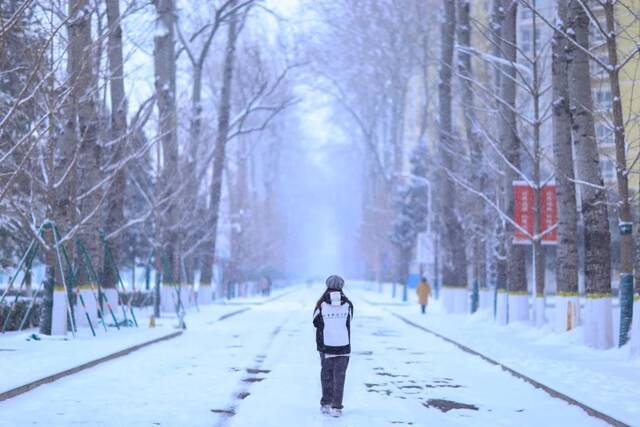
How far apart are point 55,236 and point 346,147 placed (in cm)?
7792

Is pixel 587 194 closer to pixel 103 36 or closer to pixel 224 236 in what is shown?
pixel 103 36

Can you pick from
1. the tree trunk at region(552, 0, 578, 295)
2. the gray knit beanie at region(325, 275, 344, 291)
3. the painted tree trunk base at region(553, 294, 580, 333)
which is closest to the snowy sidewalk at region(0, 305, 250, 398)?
the gray knit beanie at region(325, 275, 344, 291)

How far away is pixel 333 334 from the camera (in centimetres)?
1240

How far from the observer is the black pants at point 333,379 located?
12.0 m

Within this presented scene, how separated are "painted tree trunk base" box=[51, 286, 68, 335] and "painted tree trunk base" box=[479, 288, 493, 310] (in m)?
17.0

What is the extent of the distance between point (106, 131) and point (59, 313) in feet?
40.5

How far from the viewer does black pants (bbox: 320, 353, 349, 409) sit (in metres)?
12.0

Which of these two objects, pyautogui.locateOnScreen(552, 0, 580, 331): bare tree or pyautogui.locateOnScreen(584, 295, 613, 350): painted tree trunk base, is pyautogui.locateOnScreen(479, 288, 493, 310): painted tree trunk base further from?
pyautogui.locateOnScreen(584, 295, 613, 350): painted tree trunk base

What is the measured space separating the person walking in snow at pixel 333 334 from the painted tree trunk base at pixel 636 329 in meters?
7.46

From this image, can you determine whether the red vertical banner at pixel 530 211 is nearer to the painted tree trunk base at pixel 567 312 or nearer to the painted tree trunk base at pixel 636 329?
the painted tree trunk base at pixel 567 312

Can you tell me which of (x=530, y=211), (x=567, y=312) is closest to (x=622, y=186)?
(x=567, y=312)

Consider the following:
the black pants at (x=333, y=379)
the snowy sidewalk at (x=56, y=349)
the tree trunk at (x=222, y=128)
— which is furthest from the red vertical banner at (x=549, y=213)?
the tree trunk at (x=222, y=128)

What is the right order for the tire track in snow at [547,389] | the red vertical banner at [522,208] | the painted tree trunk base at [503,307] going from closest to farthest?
the tire track in snow at [547,389] < the red vertical banner at [522,208] < the painted tree trunk base at [503,307]

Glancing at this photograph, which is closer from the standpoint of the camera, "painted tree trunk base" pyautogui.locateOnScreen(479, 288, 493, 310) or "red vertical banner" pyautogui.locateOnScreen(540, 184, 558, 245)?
"red vertical banner" pyautogui.locateOnScreen(540, 184, 558, 245)
